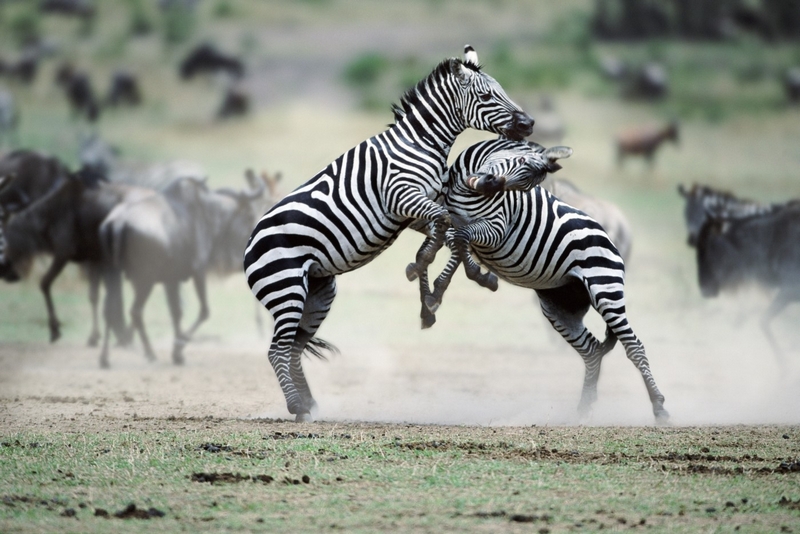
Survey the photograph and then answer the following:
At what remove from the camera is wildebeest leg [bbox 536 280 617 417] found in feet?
30.4

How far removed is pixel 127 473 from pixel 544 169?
12.8 feet

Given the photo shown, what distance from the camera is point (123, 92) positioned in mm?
36125

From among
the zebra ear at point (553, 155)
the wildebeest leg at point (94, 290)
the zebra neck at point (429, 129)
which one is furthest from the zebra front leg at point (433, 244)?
the wildebeest leg at point (94, 290)

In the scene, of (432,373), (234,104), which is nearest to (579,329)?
(432,373)

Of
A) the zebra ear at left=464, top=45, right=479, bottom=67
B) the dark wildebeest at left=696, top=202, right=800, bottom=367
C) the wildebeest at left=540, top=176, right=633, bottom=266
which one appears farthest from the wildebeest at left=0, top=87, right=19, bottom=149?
the zebra ear at left=464, top=45, right=479, bottom=67

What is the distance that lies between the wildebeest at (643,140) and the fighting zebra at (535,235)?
23.3 meters

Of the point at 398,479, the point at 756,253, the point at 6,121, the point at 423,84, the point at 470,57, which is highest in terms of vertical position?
the point at 6,121

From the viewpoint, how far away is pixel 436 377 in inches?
501

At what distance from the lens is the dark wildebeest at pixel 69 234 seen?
14781mm

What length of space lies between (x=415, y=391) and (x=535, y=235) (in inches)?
128

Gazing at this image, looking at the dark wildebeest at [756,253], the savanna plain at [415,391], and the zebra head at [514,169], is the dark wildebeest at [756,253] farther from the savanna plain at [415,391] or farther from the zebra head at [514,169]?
the zebra head at [514,169]

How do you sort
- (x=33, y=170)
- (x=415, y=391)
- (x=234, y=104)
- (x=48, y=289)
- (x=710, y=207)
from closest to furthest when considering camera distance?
(x=415, y=391)
(x=48, y=289)
(x=710, y=207)
(x=33, y=170)
(x=234, y=104)

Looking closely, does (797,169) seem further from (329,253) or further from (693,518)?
(693,518)

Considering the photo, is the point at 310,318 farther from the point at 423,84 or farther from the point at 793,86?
the point at 793,86
